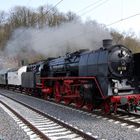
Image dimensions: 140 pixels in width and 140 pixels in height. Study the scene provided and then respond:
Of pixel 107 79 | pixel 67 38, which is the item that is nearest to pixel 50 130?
pixel 107 79

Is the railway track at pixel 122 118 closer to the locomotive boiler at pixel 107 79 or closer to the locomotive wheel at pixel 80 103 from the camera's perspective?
the locomotive boiler at pixel 107 79

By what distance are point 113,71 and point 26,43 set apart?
84.8 ft

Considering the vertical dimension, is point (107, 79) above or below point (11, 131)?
above

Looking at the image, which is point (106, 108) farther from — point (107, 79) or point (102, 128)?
point (102, 128)

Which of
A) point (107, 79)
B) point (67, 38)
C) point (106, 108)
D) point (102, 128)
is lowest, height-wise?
point (102, 128)

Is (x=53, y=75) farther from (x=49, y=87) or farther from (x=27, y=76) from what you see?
(x=27, y=76)

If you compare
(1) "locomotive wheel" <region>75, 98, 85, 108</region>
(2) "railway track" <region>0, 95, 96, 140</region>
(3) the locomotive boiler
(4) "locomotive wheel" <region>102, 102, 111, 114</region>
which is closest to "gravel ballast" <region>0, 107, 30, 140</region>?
(2) "railway track" <region>0, 95, 96, 140</region>

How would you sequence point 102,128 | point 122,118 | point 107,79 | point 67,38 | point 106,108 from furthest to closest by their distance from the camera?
point 67,38
point 106,108
point 107,79
point 122,118
point 102,128

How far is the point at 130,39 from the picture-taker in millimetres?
30531

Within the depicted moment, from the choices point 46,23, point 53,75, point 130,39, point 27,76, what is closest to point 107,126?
point 53,75

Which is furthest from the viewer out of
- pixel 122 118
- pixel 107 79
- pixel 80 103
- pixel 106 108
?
pixel 80 103

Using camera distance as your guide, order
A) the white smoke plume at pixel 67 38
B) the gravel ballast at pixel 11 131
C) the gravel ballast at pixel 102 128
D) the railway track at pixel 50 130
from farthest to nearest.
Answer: the white smoke plume at pixel 67 38
the gravel ballast at pixel 11 131
the gravel ballast at pixel 102 128
the railway track at pixel 50 130

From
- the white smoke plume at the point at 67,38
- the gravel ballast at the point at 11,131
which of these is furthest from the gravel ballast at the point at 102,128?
the white smoke plume at the point at 67,38

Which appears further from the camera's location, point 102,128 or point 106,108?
point 106,108
